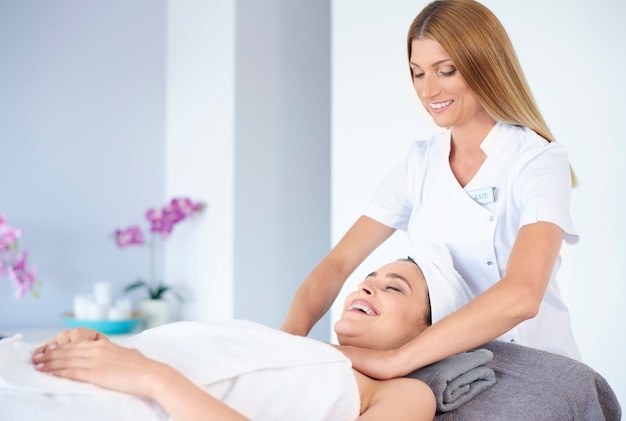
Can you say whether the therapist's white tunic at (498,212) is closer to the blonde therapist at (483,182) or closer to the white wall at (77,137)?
the blonde therapist at (483,182)

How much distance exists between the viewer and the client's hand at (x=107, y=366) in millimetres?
1092

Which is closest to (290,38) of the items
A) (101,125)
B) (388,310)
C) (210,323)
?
(101,125)

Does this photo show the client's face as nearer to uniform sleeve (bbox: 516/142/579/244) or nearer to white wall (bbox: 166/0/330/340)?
uniform sleeve (bbox: 516/142/579/244)

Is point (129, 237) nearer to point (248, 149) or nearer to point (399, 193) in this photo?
point (248, 149)

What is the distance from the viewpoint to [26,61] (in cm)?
338

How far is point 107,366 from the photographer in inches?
43.6

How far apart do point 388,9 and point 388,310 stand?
68.4 inches

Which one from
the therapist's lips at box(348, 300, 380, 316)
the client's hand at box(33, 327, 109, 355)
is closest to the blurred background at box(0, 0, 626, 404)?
the therapist's lips at box(348, 300, 380, 316)

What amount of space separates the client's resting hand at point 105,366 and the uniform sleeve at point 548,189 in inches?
33.8

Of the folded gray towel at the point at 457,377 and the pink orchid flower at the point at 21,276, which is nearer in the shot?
the folded gray towel at the point at 457,377

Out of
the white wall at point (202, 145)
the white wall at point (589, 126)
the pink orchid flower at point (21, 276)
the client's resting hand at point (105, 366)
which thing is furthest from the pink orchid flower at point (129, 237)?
the client's resting hand at point (105, 366)

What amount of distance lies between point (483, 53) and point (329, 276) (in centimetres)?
67

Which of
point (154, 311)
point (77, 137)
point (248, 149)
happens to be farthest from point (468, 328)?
point (77, 137)

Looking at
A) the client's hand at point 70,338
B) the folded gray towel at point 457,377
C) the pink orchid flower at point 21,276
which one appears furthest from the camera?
the pink orchid flower at point 21,276
